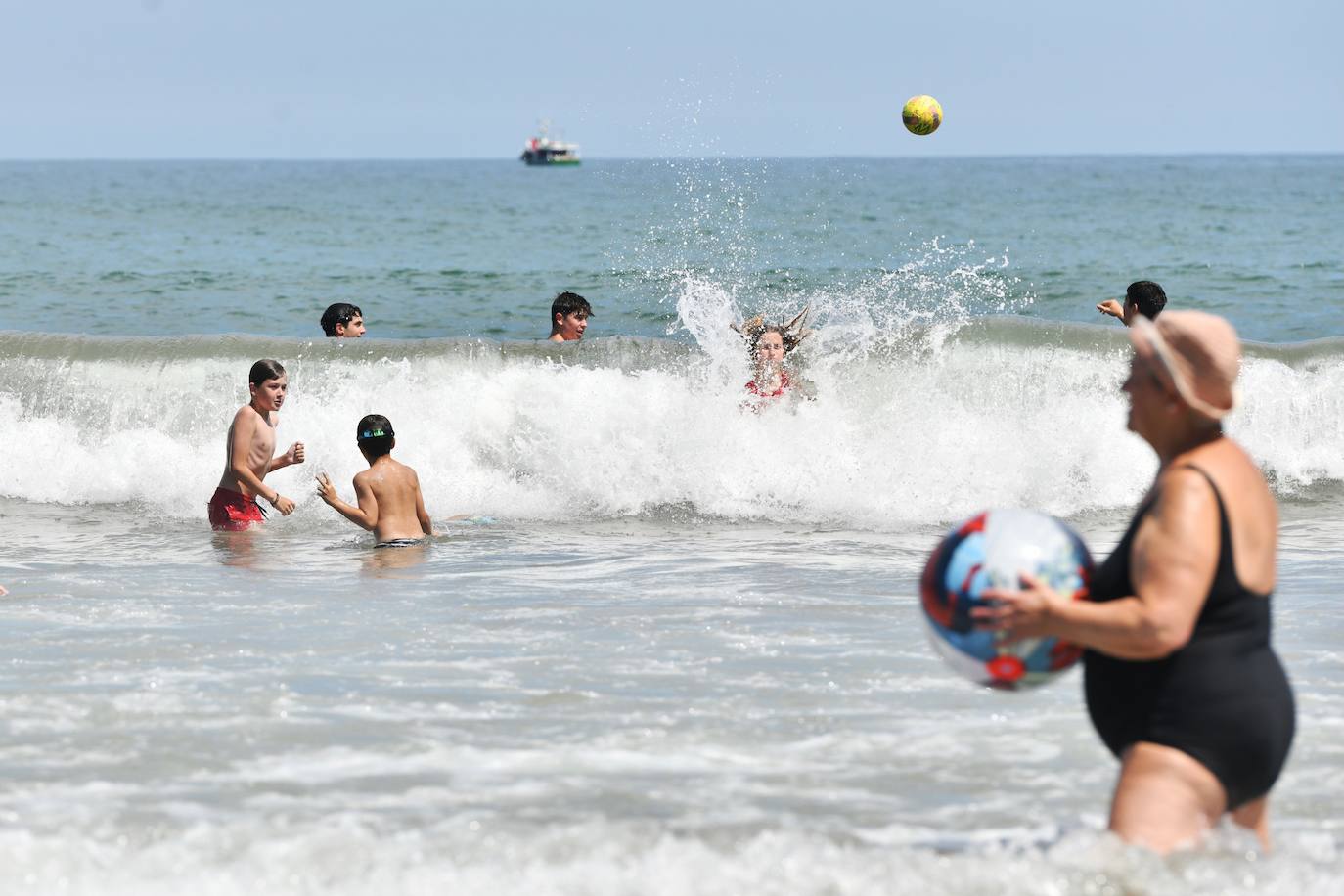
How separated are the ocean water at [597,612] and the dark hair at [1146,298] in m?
1.48

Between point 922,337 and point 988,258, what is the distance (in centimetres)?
1801

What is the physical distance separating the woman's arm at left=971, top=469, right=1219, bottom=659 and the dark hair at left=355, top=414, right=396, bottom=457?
21.4 ft

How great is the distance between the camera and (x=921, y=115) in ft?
42.7

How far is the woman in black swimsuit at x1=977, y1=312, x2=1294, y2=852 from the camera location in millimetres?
3510

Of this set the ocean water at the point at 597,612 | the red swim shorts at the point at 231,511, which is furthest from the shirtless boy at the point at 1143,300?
the red swim shorts at the point at 231,511

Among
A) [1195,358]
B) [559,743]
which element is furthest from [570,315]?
[1195,358]

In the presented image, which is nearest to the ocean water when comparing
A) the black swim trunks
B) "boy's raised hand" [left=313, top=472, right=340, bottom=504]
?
the black swim trunks

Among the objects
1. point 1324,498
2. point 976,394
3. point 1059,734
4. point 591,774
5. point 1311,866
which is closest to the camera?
point 1311,866

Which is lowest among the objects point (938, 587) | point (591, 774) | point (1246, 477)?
point (591, 774)

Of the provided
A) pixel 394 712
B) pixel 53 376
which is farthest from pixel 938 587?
pixel 53 376

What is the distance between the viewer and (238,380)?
561 inches

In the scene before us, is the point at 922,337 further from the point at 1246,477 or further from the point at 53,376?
the point at 1246,477

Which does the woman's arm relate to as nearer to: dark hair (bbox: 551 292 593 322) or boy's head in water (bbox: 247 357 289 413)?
boy's head in water (bbox: 247 357 289 413)

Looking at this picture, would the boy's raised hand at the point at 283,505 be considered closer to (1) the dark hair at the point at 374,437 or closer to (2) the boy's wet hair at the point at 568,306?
(1) the dark hair at the point at 374,437
